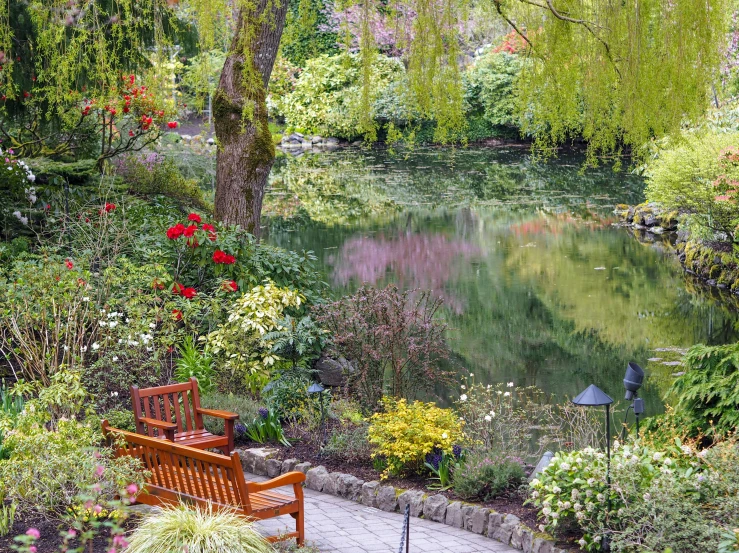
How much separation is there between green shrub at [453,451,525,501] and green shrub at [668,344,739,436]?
1.24 metres

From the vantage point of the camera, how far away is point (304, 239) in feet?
66.3

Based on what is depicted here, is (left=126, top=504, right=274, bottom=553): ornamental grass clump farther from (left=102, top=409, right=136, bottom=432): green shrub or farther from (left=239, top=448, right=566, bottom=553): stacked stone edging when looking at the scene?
(left=102, top=409, right=136, bottom=432): green shrub

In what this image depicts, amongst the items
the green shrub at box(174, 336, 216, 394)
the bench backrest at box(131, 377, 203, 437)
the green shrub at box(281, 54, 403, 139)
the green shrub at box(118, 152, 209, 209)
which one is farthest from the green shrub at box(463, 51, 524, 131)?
the bench backrest at box(131, 377, 203, 437)

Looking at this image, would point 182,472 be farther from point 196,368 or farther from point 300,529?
point 196,368

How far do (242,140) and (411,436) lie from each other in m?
4.93

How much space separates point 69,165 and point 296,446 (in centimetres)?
598

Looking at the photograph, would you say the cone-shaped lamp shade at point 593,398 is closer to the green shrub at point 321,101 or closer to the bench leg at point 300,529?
the bench leg at point 300,529

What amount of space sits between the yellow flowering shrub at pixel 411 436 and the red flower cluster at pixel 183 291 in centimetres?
327

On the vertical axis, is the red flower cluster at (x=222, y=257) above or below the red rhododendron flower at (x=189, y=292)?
above

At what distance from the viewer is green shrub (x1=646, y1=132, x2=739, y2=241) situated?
15055 mm

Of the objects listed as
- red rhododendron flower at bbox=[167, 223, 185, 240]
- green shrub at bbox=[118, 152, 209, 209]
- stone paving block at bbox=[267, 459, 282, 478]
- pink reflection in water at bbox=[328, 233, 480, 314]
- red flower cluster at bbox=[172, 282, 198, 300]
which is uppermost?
A: green shrub at bbox=[118, 152, 209, 209]

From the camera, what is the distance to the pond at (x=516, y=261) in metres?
12.1

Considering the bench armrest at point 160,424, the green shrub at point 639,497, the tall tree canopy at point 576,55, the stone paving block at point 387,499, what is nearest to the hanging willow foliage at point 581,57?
the tall tree canopy at point 576,55

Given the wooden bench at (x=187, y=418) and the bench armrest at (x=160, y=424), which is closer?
the bench armrest at (x=160, y=424)
